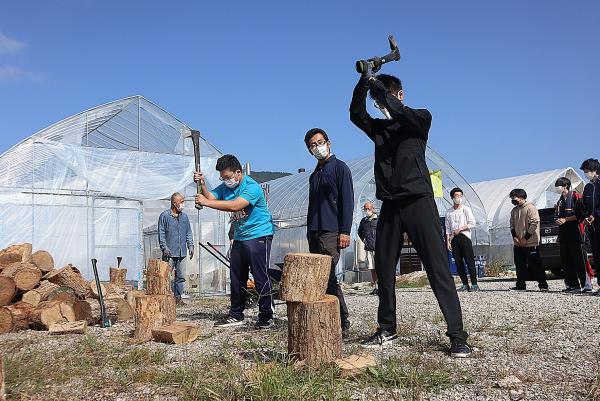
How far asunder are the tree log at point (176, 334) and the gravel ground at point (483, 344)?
9 centimetres

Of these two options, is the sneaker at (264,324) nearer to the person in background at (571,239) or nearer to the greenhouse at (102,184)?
the person in background at (571,239)

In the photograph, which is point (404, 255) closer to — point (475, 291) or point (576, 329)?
point (475, 291)

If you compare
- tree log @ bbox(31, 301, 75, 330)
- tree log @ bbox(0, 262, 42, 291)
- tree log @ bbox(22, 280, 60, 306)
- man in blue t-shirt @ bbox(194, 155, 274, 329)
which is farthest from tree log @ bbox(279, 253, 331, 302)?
tree log @ bbox(0, 262, 42, 291)

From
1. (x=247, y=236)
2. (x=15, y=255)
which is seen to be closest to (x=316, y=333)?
(x=247, y=236)

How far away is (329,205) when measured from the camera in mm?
5223

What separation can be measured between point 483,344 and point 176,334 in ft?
8.80

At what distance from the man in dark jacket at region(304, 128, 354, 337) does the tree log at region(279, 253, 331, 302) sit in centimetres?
108

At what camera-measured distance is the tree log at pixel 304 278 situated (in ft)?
12.6

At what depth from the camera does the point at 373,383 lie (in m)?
3.28

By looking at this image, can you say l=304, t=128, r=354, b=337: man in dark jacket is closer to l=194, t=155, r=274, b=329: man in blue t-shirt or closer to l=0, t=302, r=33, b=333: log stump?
l=194, t=155, r=274, b=329: man in blue t-shirt

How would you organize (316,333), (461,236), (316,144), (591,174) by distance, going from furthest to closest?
(461,236), (591,174), (316,144), (316,333)

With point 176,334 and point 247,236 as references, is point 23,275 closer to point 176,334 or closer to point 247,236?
point 176,334

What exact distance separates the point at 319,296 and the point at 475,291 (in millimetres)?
6437

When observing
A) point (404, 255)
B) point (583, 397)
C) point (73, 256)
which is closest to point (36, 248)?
point (73, 256)
